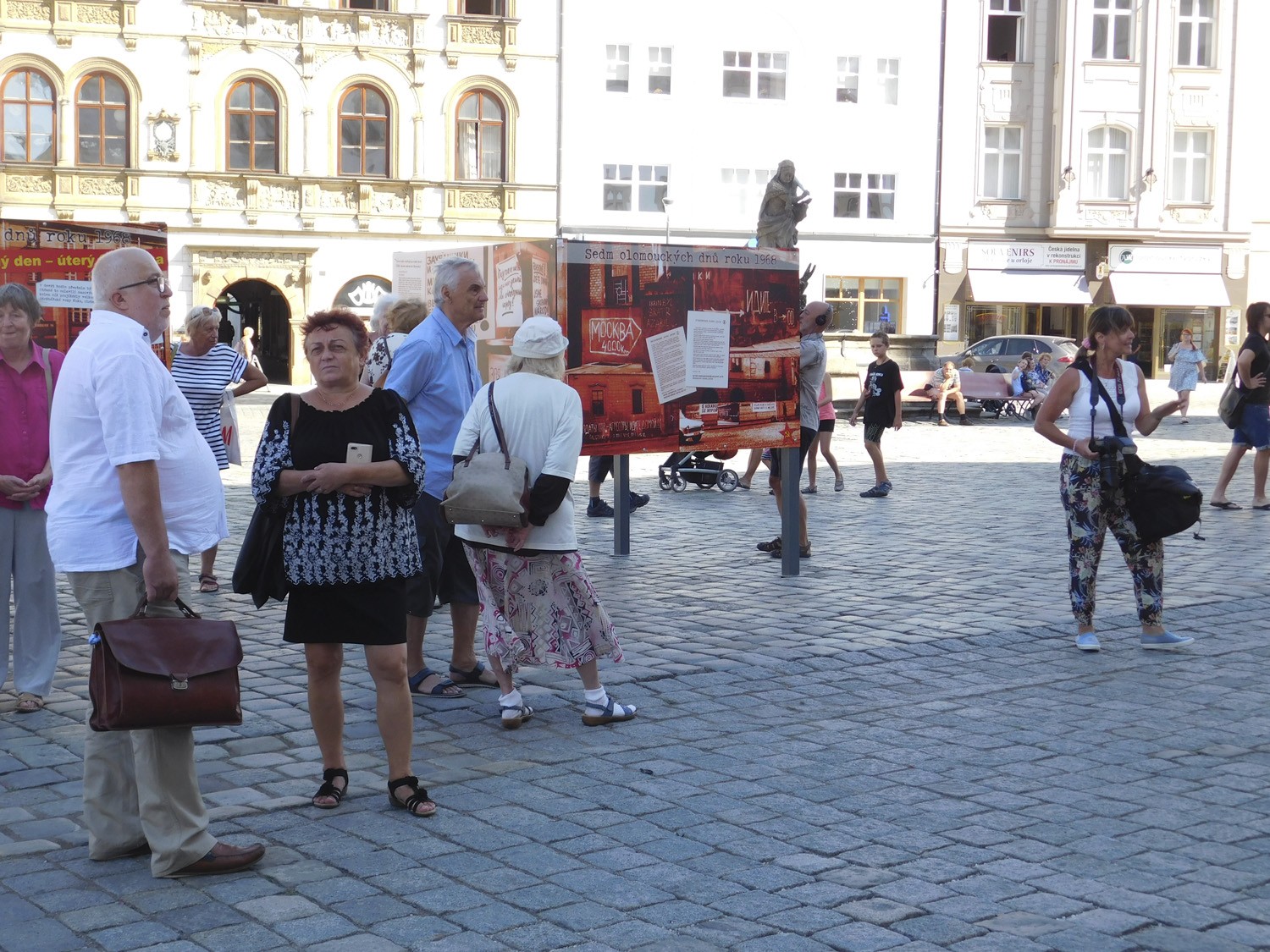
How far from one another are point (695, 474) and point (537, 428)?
1046cm

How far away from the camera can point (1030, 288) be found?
44.8 m

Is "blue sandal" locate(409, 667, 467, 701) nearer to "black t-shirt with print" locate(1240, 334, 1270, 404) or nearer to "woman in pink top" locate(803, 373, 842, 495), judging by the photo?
"woman in pink top" locate(803, 373, 842, 495)

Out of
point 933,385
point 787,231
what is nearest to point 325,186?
point 933,385

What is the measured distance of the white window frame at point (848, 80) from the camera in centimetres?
4294

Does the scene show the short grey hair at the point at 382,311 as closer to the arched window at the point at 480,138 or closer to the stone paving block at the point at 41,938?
the stone paving block at the point at 41,938

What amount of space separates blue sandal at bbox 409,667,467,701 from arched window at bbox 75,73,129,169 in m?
33.6

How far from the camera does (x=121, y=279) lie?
→ 4652mm

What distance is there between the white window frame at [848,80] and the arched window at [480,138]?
9906 millimetres

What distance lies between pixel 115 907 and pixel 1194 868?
10.6 ft

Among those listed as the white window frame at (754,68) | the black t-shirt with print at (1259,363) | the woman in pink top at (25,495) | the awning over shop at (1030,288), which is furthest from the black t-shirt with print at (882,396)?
the awning over shop at (1030,288)

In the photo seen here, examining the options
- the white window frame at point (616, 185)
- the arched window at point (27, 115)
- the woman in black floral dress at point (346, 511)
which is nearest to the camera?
the woman in black floral dress at point (346, 511)

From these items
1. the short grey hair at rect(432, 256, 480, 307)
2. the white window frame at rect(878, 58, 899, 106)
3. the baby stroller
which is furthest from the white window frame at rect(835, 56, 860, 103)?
the short grey hair at rect(432, 256, 480, 307)

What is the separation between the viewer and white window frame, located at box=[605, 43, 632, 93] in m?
41.0

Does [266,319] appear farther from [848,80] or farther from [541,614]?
[541,614]
